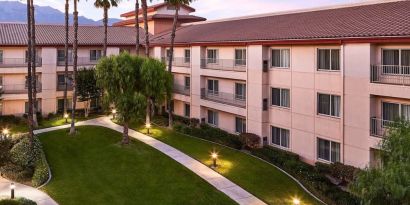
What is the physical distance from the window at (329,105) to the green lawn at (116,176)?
9.63 metres

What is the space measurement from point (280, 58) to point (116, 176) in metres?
15.8

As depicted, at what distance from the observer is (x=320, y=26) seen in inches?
1272

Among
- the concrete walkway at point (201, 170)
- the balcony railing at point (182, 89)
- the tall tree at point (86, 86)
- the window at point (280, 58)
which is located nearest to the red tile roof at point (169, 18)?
the balcony railing at point (182, 89)

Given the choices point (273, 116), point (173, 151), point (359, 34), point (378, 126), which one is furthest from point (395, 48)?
point (173, 151)

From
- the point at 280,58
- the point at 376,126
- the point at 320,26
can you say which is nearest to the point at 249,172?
the point at 376,126

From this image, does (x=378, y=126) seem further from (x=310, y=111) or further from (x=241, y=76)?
(x=241, y=76)

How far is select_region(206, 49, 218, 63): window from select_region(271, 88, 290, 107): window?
10.2 meters

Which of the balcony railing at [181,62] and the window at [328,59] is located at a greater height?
the balcony railing at [181,62]

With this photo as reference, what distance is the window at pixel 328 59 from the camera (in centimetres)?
2923

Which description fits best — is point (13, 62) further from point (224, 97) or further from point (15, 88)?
point (224, 97)

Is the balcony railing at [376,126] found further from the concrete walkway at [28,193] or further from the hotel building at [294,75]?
the concrete walkway at [28,193]

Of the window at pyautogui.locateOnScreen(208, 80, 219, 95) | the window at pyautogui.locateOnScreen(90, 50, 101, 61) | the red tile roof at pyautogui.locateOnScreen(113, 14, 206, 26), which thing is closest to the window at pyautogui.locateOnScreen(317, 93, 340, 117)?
the window at pyautogui.locateOnScreen(208, 80, 219, 95)

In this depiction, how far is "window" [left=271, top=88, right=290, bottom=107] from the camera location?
33844 mm

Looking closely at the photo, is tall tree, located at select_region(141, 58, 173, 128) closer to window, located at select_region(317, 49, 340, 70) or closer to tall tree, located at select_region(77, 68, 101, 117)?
tall tree, located at select_region(77, 68, 101, 117)
